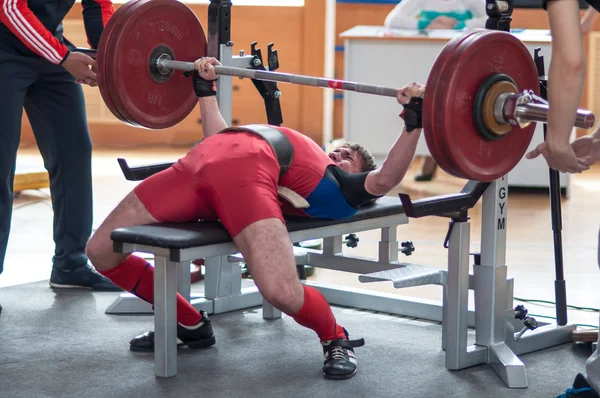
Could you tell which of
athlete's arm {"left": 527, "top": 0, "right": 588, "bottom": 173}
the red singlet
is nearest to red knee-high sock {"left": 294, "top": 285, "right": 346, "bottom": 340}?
the red singlet

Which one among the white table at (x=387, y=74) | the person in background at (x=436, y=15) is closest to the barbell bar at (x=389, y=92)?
the white table at (x=387, y=74)

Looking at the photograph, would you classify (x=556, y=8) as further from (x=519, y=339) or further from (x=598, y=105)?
(x=598, y=105)

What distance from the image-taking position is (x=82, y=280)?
353 cm

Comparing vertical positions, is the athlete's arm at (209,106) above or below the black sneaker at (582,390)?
above

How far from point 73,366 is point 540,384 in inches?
52.6

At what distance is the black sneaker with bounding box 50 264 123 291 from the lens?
11.6 feet

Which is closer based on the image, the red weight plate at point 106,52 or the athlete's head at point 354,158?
the athlete's head at point 354,158

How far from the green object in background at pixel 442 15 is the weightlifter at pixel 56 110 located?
2696 mm

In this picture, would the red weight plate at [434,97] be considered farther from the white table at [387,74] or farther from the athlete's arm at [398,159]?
the white table at [387,74]

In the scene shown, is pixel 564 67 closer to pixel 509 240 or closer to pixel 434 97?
pixel 434 97

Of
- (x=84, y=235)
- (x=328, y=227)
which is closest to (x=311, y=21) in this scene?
(x=84, y=235)

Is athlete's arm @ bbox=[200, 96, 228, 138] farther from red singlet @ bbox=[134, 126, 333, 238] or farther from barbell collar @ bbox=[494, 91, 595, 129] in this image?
barbell collar @ bbox=[494, 91, 595, 129]

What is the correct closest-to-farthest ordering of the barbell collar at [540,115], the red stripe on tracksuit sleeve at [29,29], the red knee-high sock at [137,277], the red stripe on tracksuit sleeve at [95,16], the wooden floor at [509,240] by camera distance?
the barbell collar at [540,115]
the red knee-high sock at [137,277]
the red stripe on tracksuit sleeve at [29,29]
the red stripe on tracksuit sleeve at [95,16]
the wooden floor at [509,240]

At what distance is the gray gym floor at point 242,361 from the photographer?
249 centimetres
